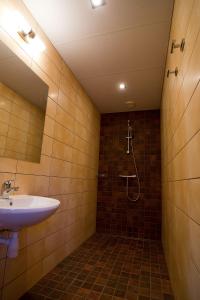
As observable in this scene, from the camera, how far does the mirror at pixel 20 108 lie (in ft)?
4.08

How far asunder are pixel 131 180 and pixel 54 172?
5.68 feet

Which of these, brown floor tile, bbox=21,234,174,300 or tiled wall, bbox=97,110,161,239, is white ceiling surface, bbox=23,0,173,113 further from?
brown floor tile, bbox=21,234,174,300

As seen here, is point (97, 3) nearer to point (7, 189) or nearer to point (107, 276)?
point (7, 189)

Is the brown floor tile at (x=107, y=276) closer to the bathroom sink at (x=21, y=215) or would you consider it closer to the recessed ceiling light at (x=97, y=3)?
the bathroom sink at (x=21, y=215)

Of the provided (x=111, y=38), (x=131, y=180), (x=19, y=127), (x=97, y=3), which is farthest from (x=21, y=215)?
(x=131, y=180)

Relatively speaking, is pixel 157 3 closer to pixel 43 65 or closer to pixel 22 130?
pixel 43 65

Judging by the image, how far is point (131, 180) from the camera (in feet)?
10.2

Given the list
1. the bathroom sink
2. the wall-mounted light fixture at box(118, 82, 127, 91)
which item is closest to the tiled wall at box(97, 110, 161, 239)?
the wall-mounted light fixture at box(118, 82, 127, 91)

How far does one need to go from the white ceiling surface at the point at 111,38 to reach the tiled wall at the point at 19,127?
31.4 inches

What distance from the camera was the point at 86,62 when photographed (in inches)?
80.9

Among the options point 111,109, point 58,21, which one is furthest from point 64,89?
point 111,109

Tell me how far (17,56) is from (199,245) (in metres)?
1.67

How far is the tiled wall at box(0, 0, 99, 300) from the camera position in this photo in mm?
1282

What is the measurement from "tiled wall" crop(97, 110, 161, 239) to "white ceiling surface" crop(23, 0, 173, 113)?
0.86m
